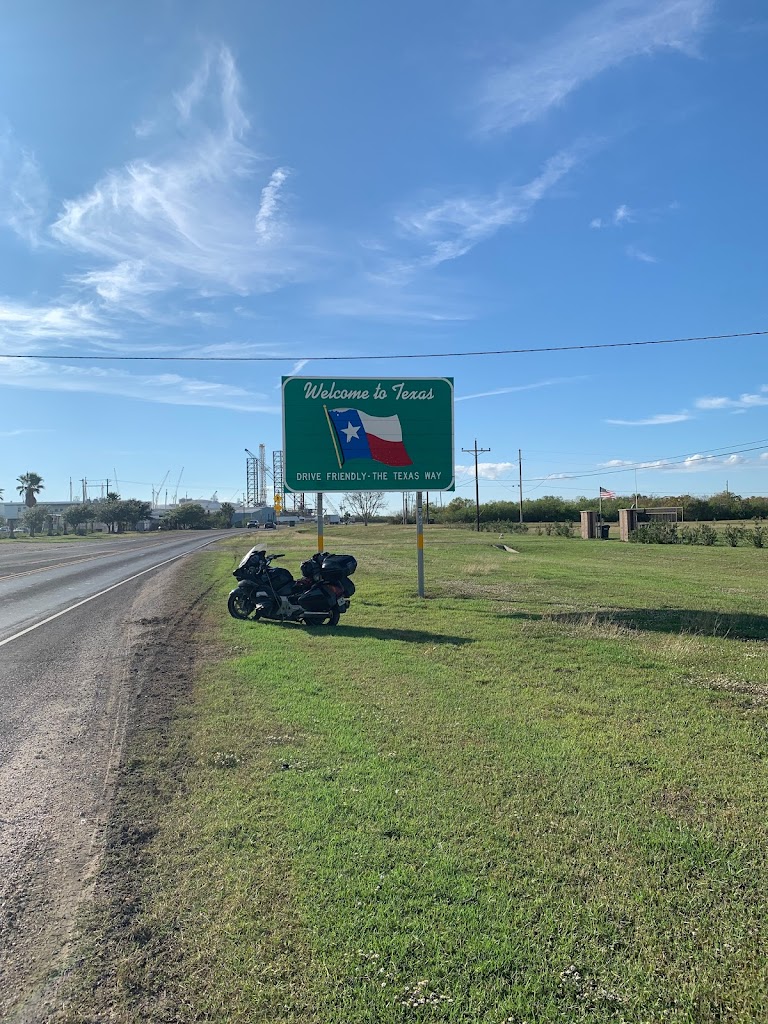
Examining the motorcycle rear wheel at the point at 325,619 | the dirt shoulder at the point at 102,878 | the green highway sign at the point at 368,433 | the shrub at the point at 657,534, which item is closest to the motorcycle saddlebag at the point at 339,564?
the motorcycle rear wheel at the point at 325,619

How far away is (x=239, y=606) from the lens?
1330 cm

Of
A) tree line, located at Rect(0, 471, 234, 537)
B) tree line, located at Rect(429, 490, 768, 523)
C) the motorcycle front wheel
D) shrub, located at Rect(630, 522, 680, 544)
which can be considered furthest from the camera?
tree line, located at Rect(0, 471, 234, 537)

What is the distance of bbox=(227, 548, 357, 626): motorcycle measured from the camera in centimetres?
1226

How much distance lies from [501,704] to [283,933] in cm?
395

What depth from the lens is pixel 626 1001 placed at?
2635 mm

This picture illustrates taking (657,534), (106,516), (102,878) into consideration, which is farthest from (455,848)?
(106,516)

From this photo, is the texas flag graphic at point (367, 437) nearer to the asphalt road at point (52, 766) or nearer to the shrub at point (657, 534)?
the asphalt road at point (52, 766)

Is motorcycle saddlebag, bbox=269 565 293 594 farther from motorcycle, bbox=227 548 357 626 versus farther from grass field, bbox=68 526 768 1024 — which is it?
grass field, bbox=68 526 768 1024

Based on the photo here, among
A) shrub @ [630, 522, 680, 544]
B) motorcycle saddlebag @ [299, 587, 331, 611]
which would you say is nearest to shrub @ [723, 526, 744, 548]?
shrub @ [630, 522, 680, 544]

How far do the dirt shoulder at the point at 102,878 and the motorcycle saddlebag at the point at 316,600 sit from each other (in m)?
4.02

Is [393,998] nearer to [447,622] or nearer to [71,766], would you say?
[71,766]

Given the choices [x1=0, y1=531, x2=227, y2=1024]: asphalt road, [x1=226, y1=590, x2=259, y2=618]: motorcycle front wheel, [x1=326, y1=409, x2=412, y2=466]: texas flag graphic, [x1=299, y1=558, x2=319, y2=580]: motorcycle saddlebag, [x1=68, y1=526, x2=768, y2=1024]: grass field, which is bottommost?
[x1=0, y1=531, x2=227, y2=1024]: asphalt road

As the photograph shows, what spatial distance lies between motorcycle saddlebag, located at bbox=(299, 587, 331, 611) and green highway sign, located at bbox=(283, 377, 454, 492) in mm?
4461

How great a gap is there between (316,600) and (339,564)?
79cm
